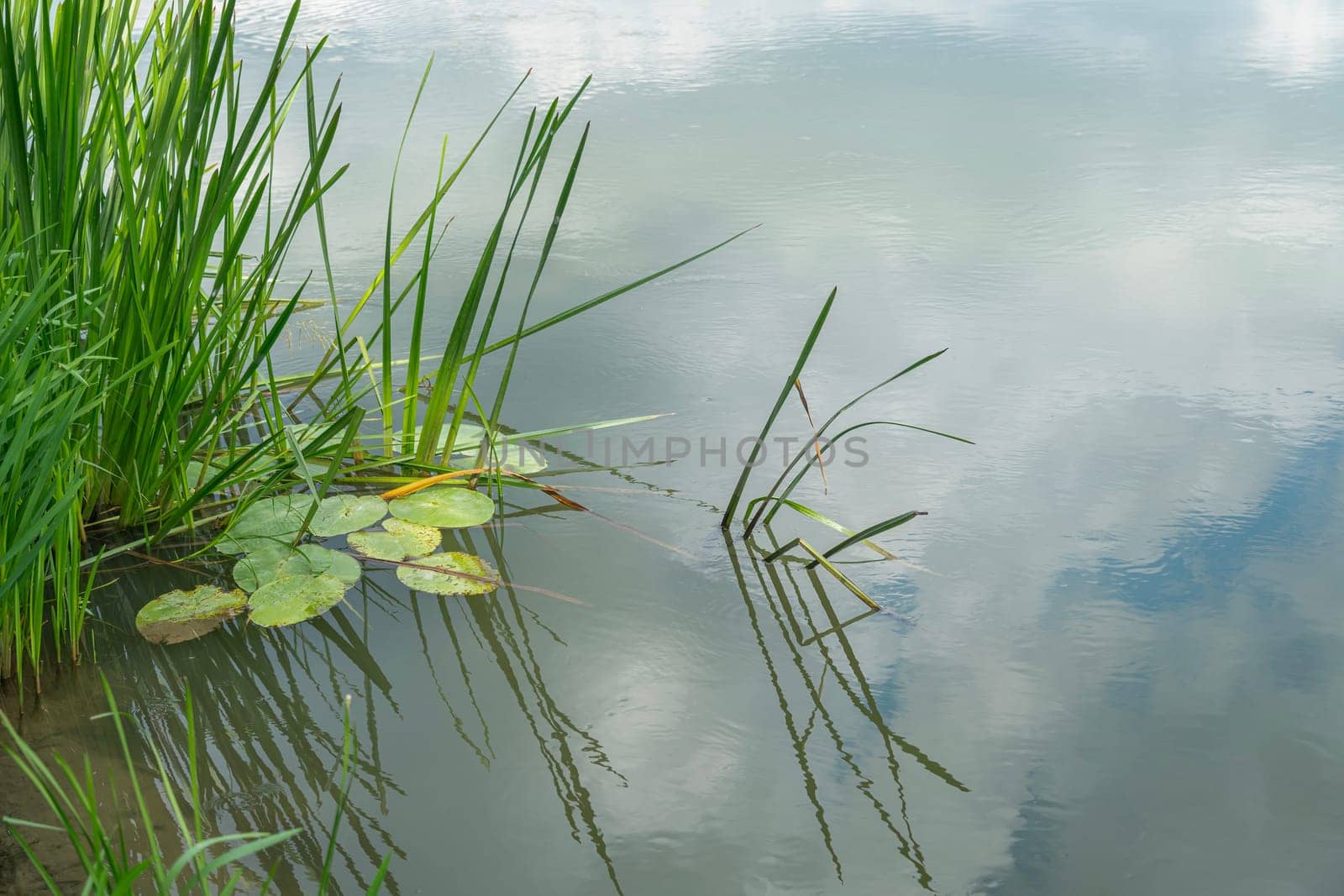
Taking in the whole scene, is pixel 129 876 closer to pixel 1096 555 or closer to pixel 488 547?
pixel 488 547

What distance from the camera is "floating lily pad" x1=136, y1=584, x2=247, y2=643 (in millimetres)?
1333

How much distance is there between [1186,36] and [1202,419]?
8.68 ft

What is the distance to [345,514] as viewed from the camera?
154cm

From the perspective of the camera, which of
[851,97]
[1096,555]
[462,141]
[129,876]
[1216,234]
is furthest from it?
[851,97]

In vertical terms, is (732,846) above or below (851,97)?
below

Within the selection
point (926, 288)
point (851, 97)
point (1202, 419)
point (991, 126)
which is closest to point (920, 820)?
point (1202, 419)

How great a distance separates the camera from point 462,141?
9.75 feet

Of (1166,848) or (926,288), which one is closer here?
(1166,848)

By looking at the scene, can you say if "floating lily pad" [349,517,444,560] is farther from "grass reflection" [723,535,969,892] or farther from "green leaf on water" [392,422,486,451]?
"grass reflection" [723,535,969,892]

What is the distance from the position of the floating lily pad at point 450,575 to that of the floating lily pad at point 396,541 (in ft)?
0.07

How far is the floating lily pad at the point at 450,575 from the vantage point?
1.43 m

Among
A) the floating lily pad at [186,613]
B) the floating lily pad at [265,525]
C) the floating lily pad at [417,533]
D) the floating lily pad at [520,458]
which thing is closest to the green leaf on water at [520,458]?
the floating lily pad at [520,458]

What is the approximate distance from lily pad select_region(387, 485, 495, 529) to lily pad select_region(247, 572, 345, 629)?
0.56 ft

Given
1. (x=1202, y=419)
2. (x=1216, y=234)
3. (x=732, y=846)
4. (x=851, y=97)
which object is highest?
(x=851, y=97)
